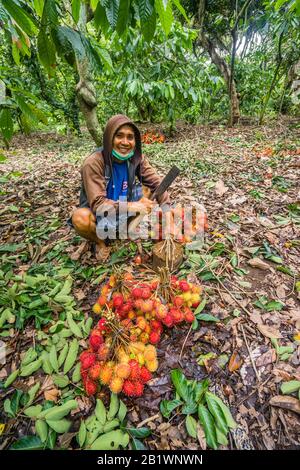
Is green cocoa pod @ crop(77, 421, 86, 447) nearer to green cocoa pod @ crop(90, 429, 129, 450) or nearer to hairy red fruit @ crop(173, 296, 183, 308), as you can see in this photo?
green cocoa pod @ crop(90, 429, 129, 450)

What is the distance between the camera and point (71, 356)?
140 cm

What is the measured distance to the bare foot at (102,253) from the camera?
2.09 metres

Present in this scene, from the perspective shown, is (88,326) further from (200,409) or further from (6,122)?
(6,122)

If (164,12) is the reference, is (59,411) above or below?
below

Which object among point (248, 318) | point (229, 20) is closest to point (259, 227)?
point (248, 318)

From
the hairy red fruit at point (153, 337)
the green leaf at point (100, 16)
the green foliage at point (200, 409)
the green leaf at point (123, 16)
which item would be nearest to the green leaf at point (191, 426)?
the green foliage at point (200, 409)

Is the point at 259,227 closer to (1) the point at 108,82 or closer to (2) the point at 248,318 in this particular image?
(2) the point at 248,318

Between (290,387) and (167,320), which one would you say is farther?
(167,320)

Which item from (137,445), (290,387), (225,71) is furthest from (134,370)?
(225,71)

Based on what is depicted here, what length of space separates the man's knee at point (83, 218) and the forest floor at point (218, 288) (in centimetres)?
31

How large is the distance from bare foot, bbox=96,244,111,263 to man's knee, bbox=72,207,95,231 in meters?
0.23

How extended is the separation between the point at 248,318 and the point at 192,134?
5.54 m

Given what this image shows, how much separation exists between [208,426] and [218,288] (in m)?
0.83

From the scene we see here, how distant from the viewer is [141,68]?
418 cm
